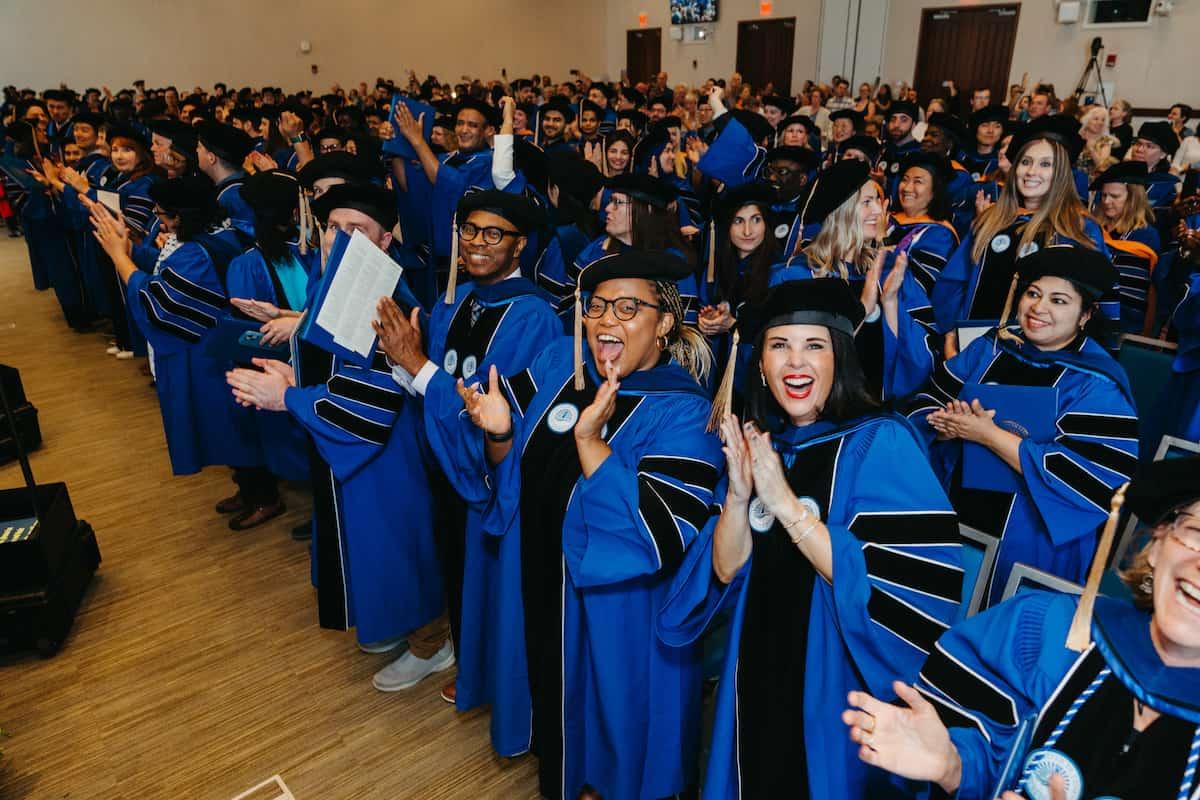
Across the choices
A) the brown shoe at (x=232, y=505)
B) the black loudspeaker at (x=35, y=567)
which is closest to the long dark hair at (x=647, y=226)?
the brown shoe at (x=232, y=505)

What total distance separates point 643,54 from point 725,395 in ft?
73.5

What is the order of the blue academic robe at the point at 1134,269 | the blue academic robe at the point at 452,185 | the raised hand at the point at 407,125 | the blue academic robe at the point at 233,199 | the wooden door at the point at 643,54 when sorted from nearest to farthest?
the blue academic robe at the point at 233,199 → the blue academic robe at the point at 1134,269 → the raised hand at the point at 407,125 → the blue academic robe at the point at 452,185 → the wooden door at the point at 643,54

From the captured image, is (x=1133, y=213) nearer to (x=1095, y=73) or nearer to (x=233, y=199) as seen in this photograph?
(x=233, y=199)

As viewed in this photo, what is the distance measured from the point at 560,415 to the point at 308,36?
70.3 feet

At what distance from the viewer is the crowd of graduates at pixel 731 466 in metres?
1.37

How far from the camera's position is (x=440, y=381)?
99.1 inches

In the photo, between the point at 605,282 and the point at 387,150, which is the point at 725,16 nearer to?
the point at 387,150

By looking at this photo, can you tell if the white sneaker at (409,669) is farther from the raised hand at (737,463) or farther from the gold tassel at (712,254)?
the gold tassel at (712,254)

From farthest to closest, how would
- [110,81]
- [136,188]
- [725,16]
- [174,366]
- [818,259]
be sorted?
[725,16], [110,81], [136,188], [174,366], [818,259]

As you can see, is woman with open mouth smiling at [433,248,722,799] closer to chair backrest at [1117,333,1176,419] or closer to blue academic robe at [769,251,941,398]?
blue academic robe at [769,251,941,398]

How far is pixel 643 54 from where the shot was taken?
21.9 metres

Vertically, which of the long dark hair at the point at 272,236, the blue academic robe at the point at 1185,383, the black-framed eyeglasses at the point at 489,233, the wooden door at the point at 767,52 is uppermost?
the wooden door at the point at 767,52

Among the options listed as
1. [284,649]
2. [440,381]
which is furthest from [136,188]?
[440,381]

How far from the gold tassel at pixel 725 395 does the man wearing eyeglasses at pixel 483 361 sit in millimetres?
814
